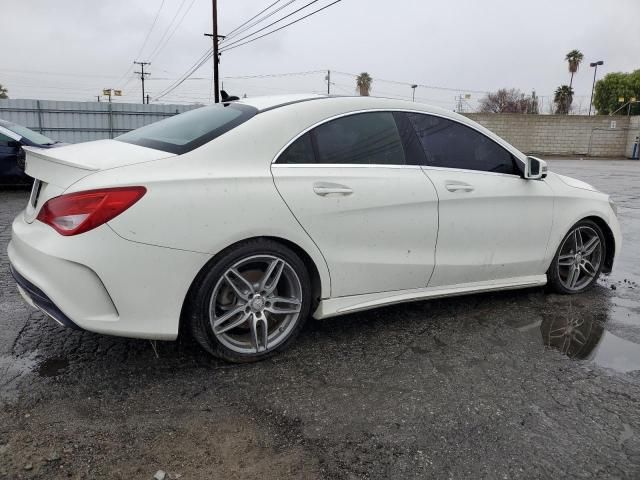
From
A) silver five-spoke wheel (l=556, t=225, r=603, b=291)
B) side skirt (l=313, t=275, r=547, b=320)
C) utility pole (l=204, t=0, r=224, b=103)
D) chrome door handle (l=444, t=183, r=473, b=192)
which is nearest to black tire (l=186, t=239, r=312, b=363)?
side skirt (l=313, t=275, r=547, b=320)

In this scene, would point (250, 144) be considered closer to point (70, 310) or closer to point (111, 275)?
point (111, 275)

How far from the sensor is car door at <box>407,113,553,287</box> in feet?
11.9

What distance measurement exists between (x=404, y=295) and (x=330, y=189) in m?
0.96

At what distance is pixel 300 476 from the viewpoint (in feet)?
6.90

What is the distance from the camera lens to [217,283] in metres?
2.80

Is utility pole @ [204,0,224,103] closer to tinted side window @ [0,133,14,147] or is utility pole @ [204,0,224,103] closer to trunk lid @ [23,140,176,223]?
tinted side window @ [0,133,14,147]

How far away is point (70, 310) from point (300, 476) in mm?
1387

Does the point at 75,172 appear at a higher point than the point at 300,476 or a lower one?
higher

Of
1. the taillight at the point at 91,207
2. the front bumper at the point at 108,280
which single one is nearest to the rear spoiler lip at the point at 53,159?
the taillight at the point at 91,207

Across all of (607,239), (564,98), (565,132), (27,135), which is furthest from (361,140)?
(564,98)

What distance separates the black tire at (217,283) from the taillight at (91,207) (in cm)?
55

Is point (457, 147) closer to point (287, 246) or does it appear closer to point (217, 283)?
point (287, 246)

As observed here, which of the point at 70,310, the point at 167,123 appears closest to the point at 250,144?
the point at 167,123

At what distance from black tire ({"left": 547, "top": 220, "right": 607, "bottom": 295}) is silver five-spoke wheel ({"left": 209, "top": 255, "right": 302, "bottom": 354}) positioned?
2471mm
